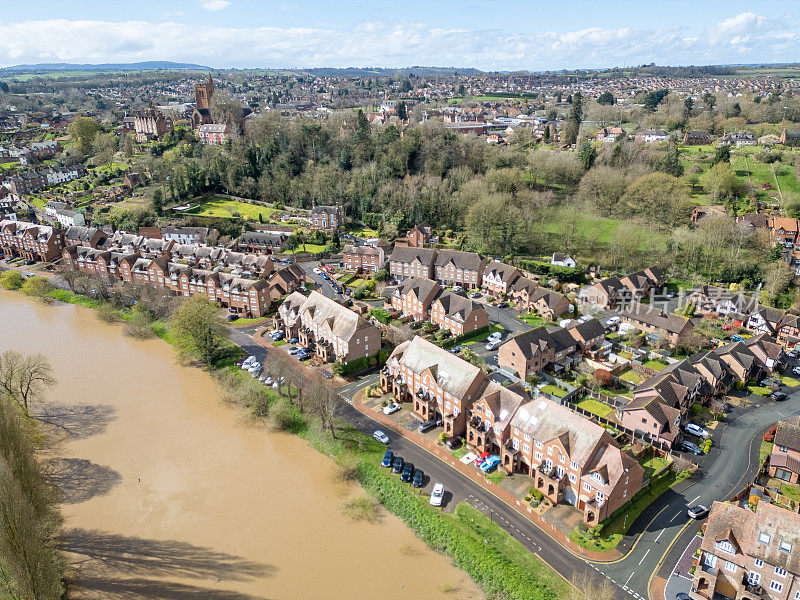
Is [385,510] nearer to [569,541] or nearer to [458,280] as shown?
[569,541]

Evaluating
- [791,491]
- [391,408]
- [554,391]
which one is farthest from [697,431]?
[391,408]

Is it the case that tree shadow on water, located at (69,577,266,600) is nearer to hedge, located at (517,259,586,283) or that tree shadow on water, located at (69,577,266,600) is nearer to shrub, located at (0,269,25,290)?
hedge, located at (517,259,586,283)

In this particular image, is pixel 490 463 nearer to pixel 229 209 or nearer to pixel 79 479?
pixel 79 479

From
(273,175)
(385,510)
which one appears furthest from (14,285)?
(385,510)

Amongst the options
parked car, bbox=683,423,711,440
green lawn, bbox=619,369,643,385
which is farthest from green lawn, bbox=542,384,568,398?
parked car, bbox=683,423,711,440

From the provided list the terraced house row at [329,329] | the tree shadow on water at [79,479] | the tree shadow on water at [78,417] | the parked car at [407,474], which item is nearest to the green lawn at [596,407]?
the parked car at [407,474]

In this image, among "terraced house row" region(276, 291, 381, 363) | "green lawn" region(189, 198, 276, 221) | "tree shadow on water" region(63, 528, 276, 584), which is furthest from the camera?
"green lawn" region(189, 198, 276, 221)
